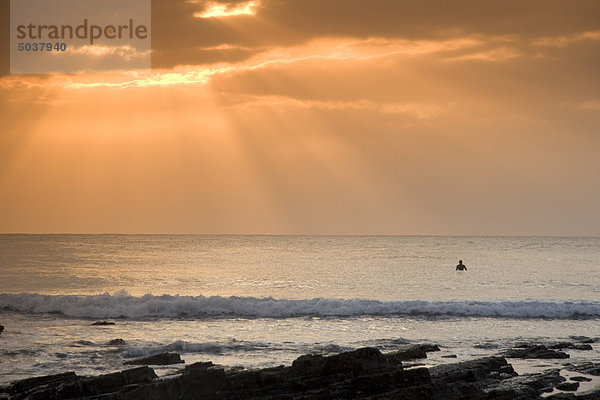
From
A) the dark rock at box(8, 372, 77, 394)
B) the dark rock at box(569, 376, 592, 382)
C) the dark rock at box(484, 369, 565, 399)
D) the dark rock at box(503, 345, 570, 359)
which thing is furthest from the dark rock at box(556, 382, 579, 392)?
the dark rock at box(8, 372, 77, 394)

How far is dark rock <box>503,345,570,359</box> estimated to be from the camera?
86.4 feet

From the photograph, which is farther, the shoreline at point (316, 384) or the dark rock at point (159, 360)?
the dark rock at point (159, 360)

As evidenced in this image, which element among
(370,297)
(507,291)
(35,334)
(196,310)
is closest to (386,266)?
(507,291)

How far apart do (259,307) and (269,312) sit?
1.00 m

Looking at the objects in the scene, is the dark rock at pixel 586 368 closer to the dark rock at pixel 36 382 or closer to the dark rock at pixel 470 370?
the dark rock at pixel 470 370

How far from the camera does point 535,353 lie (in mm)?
26734

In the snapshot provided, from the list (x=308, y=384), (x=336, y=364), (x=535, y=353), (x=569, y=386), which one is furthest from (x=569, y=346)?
(x=308, y=384)

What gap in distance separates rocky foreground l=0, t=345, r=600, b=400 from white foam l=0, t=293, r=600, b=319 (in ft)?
74.9

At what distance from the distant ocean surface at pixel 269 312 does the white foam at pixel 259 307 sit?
0.26ft

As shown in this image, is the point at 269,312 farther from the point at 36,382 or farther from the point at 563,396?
the point at 563,396

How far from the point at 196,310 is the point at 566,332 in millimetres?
21484

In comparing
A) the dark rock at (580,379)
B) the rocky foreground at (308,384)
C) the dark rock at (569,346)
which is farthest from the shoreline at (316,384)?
the dark rock at (569,346)

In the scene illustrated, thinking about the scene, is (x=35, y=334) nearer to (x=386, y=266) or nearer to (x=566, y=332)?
(x=566, y=332)

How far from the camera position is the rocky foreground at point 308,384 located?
1780cm
